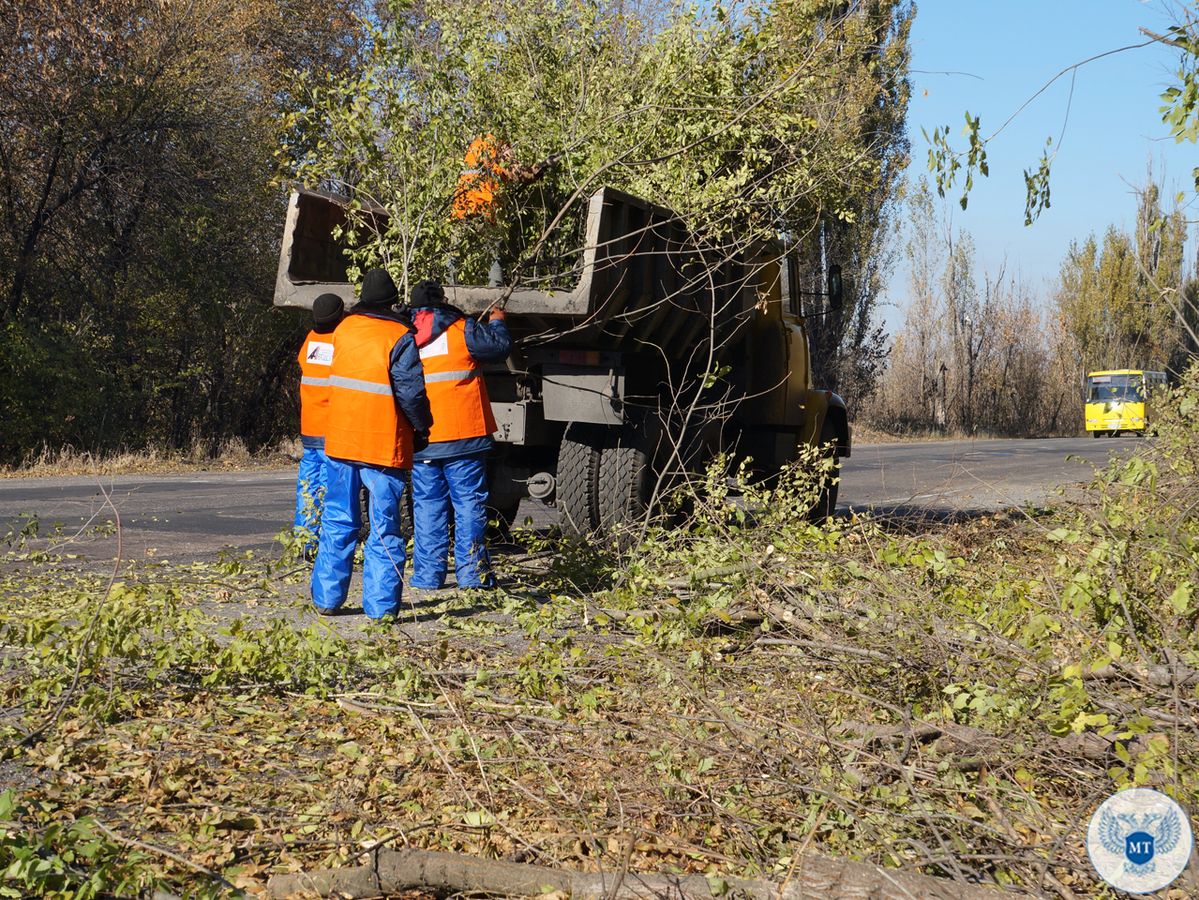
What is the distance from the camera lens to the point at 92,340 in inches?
734

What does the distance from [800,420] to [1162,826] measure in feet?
24.5

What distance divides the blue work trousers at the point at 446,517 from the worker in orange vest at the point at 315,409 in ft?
2.10

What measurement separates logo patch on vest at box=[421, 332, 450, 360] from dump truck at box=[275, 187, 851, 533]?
→ 2.28 ft

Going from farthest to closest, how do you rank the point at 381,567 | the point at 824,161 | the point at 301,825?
the point at 824,161 → the point at 381,567 → the point at 301,825

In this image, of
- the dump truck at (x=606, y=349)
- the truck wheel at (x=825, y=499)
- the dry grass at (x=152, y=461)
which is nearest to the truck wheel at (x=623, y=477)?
the dump truck at (x=606, y=349)

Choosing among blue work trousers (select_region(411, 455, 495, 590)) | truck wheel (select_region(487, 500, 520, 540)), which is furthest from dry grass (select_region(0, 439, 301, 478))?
blue work trousers (select_region(411, 455, 495, 590))

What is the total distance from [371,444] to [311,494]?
1021mm

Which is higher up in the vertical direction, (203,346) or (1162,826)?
(203,346)

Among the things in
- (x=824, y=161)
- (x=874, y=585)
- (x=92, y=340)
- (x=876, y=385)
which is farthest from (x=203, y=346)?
(x=876, y=385)

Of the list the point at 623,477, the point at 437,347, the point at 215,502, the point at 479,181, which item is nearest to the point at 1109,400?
the point at 215,502

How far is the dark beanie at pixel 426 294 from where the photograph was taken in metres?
7.16

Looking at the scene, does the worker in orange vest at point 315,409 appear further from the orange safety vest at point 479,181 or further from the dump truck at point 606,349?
the orange safety vest at point 479,181

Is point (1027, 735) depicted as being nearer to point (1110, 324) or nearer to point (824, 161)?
point (824, 161)

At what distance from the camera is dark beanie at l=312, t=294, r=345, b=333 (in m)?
7.54
